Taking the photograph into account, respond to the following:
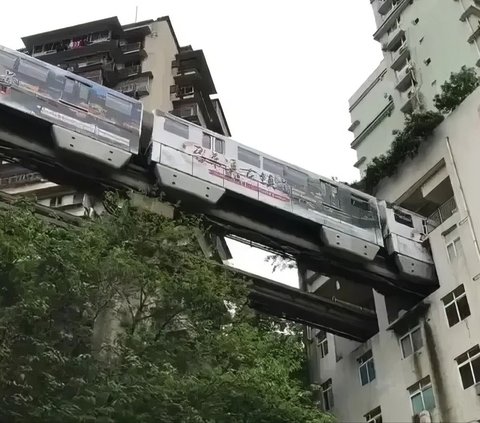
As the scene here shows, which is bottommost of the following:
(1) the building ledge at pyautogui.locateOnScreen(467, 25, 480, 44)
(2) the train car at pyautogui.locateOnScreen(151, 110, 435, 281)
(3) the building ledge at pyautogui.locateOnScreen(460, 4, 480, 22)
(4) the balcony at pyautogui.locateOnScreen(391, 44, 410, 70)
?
(2) the train car at pyautogui.locateOnScreen(151, 110, 435, 281)

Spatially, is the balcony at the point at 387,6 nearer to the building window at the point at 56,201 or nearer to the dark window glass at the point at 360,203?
the dark window glass at the point at 360,203

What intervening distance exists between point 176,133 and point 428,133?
26.1 ft

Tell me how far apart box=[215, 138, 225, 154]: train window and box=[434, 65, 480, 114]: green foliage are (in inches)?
281

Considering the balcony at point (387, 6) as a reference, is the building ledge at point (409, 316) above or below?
below

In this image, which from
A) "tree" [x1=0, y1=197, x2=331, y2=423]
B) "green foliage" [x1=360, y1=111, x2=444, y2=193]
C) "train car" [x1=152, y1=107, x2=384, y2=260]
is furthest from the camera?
"green foliage" [x1=360, y1=111, x2=444, y2=193]

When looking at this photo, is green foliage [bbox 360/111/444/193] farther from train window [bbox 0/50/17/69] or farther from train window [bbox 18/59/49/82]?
train window [bbox 0/50/17/69]

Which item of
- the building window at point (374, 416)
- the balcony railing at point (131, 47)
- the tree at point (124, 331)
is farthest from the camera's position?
the balcony railing at point (131, 47)

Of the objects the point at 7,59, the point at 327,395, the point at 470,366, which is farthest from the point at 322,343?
the point at 7,59

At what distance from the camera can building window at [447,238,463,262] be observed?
18158 mm

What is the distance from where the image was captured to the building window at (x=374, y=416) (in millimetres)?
18678

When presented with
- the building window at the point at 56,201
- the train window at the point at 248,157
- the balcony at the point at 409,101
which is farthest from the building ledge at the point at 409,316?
the building window at the point at 56,201

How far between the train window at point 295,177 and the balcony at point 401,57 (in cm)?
1056

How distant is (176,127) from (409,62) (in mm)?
13313

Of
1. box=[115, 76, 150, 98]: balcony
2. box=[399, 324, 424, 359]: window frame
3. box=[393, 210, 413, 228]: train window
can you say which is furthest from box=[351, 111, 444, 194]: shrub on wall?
box=[115, 76, 150, 98]: balcony
